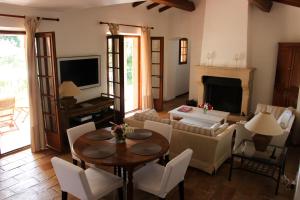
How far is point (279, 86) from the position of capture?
20.1ft

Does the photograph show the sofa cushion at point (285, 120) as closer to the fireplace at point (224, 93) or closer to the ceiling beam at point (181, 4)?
the fireplace at point (224, 93)

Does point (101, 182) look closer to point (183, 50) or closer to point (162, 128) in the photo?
point (162, 128)

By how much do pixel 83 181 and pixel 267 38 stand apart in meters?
6.03

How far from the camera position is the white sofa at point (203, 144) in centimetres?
371

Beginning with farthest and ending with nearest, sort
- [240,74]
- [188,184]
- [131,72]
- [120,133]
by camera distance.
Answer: [131,72]
[240,74]
[188,184]
[120,133]

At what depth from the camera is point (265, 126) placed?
3.28 metres

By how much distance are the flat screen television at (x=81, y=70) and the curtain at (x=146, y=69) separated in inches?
65.7

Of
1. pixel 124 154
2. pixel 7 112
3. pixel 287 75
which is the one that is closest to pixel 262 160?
pixel 124 154

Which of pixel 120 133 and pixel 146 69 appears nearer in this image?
pixel 120 133

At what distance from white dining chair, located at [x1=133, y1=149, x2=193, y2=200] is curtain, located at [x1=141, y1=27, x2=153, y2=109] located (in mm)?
4480

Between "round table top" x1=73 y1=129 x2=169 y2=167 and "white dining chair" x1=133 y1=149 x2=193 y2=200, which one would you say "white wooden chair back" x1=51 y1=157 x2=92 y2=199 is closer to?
"round table top" x1=73 y1=129 x2=169 y2=167

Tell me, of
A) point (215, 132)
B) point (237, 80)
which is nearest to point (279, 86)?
point (237, 80)

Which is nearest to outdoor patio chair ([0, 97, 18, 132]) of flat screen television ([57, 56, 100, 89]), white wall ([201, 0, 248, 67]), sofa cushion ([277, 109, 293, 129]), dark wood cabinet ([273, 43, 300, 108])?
flat screen television ([57, 56, 100, 89])

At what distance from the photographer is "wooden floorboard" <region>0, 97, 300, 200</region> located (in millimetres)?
3320
